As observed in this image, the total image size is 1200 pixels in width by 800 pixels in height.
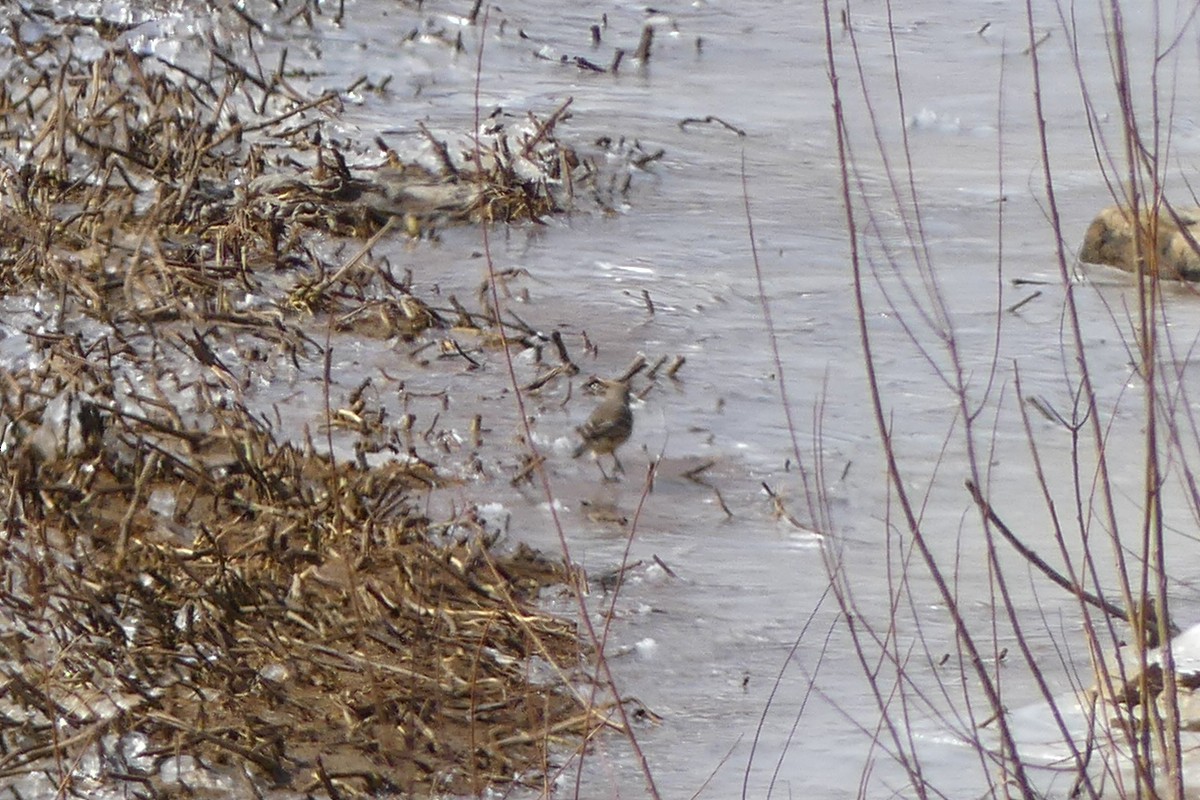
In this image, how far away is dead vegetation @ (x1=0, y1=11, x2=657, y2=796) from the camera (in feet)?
10.7

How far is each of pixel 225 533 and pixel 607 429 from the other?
1343 millimetres

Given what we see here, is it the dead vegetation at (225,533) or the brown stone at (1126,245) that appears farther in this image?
the brown stone at (1126,245)

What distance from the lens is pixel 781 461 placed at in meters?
4.98

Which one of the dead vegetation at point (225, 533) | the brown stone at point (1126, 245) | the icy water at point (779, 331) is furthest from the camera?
the brown stone at point (1126, 245)

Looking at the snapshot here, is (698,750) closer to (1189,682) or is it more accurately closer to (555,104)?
(1189,682)

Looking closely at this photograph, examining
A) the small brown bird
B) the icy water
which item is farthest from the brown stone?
the small brown bird

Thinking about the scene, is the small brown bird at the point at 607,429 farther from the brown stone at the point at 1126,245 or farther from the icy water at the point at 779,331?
the brown stone at the point at 1126,245

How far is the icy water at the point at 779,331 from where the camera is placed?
3709 mm

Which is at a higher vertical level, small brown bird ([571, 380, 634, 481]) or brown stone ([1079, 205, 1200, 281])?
brown stone ([1079, 205, 1200, 281])

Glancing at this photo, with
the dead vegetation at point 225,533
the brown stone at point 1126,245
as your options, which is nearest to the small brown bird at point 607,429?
the dead vegetation at point 225,533

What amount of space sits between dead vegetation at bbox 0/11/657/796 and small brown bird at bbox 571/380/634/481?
397 millimetres

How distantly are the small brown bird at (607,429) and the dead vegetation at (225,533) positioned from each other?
397 millimetres

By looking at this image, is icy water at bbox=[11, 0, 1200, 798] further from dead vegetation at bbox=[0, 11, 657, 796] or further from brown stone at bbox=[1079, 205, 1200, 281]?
dead vegetation at bbox=[0, 11, 657, 796]

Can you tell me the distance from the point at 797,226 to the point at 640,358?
174 centimetres
